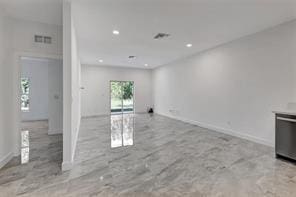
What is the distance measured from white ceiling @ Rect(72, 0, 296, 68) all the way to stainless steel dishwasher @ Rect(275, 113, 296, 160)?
216 cm

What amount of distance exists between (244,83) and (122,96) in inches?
290

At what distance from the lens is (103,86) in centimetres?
1017

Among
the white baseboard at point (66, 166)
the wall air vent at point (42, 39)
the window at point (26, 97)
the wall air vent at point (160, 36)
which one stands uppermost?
the wall air vent at point (160, 36)

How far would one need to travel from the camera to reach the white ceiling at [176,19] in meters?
3.18

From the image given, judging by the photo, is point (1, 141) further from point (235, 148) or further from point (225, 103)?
point (225, 103)

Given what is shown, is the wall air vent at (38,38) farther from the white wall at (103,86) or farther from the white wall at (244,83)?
the white wall at (103,86)

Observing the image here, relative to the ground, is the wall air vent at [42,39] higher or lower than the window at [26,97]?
higher

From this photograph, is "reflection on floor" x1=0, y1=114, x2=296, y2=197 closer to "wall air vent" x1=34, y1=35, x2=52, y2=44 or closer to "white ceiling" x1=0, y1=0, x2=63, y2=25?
"wall air vent" x1=34, y1=35, x2=52, y2=44

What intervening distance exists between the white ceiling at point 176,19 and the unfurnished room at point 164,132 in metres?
0.03

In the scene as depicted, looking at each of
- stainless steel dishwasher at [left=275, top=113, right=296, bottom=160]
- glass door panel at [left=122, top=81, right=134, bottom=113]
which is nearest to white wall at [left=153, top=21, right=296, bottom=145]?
stainless steel dishwasher at [left=275, top=113, right=296, bottom=160]

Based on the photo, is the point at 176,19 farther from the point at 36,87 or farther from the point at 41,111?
the point at 41,111

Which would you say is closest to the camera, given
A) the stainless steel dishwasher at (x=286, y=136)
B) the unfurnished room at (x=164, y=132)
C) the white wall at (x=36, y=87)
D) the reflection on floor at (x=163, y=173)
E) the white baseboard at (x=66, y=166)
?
the reflection on floor at (x=163, y=173)

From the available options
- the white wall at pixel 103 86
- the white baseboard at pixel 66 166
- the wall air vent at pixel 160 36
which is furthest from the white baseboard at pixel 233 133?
the white baseboard at pixel 66 166

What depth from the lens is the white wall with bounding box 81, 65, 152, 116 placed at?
9.77 meters
